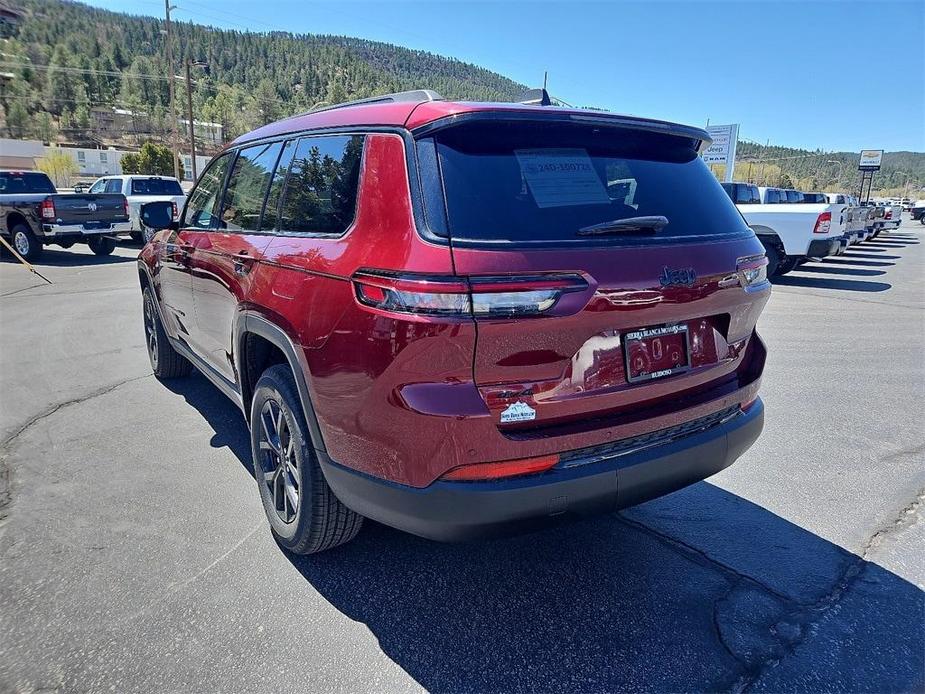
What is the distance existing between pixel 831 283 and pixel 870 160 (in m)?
61.8

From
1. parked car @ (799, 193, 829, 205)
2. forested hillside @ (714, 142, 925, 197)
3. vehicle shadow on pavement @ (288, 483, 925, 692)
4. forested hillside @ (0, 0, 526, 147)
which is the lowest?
vehicle shadow on pavement @ (288, 483, 925, 692)

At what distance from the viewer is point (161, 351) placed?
5.02m

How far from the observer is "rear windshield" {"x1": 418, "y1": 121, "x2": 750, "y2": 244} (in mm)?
1906

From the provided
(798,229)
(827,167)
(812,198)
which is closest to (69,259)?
(798,229)

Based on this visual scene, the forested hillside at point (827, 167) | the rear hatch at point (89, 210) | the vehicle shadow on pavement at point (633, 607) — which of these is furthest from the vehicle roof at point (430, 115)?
the forested hillside at point (827, 167)

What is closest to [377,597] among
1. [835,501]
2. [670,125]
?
[670,125]

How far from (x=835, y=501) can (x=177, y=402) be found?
458 centimetres

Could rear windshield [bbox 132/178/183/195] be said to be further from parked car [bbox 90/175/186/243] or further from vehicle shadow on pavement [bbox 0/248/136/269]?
vehicle shadow on pavement [bbox 0/248/136/269]

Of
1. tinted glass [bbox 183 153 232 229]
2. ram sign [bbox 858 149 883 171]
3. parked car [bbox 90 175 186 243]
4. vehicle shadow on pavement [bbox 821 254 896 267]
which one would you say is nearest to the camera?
tinted glass [bbox 183 153 232 229]

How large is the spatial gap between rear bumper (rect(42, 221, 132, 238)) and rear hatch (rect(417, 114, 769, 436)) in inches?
557

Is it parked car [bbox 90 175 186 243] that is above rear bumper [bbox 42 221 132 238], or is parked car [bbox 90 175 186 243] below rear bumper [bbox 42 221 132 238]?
above

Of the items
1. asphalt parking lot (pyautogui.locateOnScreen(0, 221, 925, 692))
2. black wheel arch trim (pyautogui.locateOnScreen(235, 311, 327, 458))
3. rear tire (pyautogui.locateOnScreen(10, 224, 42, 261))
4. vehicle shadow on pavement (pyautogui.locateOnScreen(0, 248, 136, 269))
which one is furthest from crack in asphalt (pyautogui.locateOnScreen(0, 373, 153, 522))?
rear tire (pyautogui.locateOnScreen(10, 224, 42, 261))

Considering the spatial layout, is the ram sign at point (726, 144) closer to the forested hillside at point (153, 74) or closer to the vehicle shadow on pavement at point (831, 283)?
the vehicle shadow on pavement at point (831, 283)

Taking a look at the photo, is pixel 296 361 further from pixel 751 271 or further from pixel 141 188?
pixel 141 188
